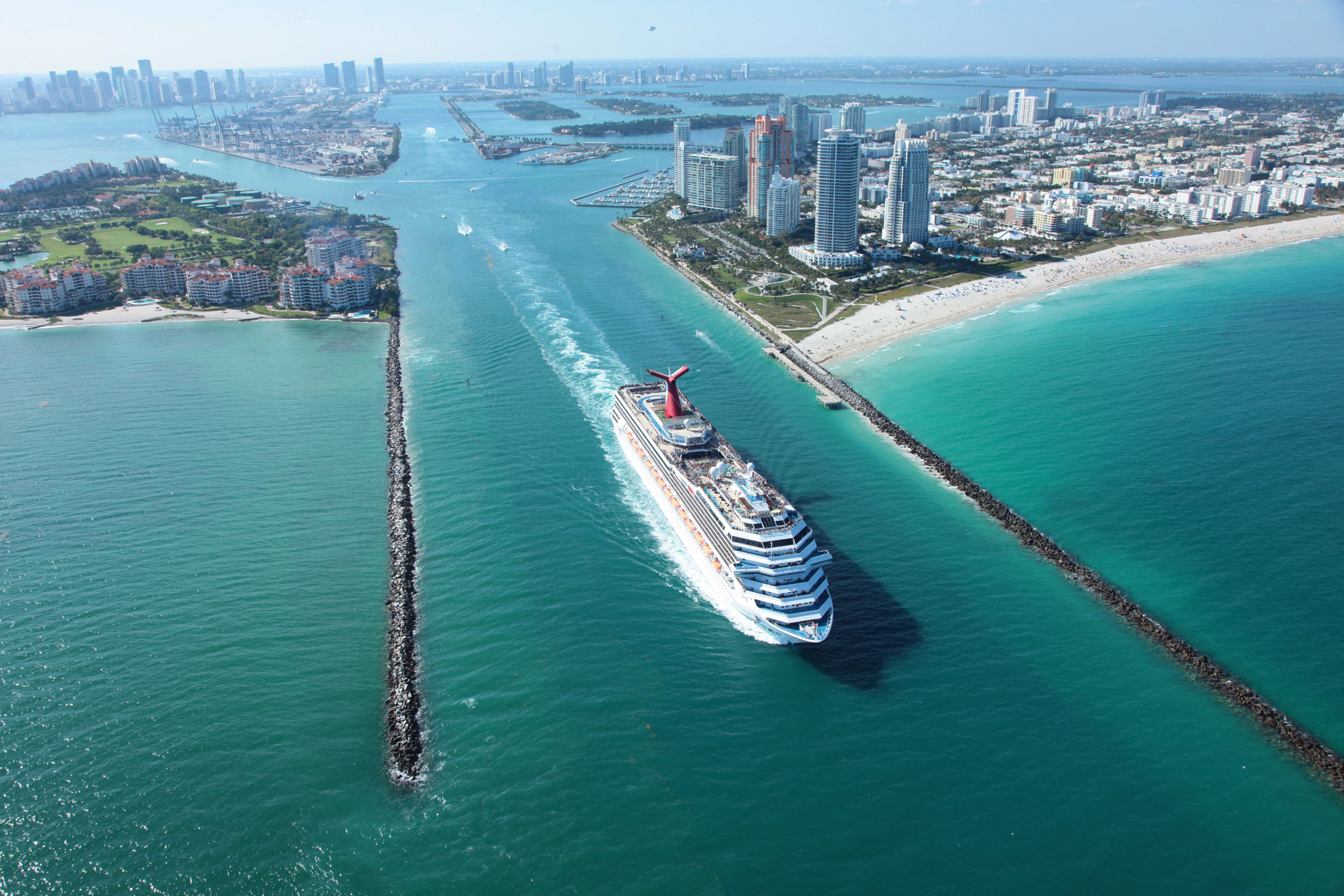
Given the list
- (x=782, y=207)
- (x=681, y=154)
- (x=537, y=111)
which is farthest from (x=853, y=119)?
(x=782, y=207)

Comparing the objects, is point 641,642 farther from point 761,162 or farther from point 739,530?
point 761,162

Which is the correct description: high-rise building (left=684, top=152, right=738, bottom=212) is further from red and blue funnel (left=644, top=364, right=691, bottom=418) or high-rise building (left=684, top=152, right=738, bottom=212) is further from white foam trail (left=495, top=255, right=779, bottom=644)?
red and blue funnel (left=644, top=364, right=691, bottom=418)

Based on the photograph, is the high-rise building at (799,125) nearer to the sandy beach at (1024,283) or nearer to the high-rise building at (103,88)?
the sandy beach at (1024,283)

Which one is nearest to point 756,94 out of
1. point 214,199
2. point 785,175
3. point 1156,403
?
point 785,175

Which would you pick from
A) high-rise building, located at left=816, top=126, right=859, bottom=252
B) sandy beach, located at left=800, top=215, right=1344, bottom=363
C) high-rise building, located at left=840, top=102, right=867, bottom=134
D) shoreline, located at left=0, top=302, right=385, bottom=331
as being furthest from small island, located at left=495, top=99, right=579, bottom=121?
sandy beach, located at left=800, top=215, right=1344, bottom=363

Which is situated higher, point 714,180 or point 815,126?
point 815,126

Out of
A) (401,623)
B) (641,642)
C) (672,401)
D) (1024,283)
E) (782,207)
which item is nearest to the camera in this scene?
(641,642)

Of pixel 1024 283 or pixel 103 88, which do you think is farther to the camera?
pixel 103 88

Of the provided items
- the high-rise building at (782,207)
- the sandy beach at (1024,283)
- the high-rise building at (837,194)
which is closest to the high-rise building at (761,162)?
the high-rise building at (782,207)
